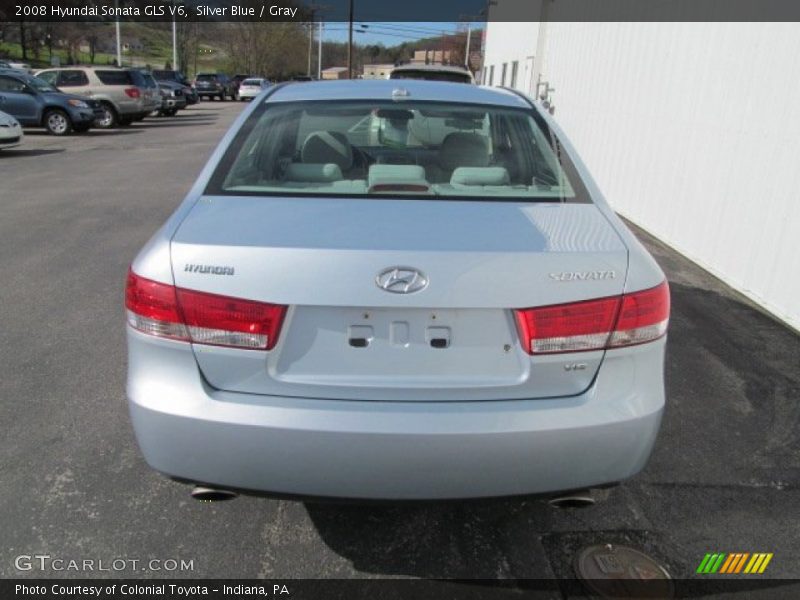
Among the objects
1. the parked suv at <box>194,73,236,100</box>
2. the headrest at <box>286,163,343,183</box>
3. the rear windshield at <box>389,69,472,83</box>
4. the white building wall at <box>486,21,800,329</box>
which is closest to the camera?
the headrest at <box>286,163,343,183</box>

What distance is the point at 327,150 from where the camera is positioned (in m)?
3.13

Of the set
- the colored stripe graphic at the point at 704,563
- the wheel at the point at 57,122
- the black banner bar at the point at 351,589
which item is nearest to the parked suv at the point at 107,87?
the wheel at the point at 57,122

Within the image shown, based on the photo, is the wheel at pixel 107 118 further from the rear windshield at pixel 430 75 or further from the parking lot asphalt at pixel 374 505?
the parking lot asphalt at pixel 374 505

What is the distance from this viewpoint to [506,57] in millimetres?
23328

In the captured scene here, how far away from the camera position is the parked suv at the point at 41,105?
18047mm

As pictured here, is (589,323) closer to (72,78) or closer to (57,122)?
(57,122)

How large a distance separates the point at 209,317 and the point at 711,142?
5.93 meters

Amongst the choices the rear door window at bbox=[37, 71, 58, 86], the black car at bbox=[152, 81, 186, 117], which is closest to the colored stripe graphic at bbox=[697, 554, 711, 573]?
the rear door window at bbox=[37, 71, 58, 86]

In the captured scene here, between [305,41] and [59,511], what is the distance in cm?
8533

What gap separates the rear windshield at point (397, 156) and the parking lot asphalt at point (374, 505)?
1.26 m

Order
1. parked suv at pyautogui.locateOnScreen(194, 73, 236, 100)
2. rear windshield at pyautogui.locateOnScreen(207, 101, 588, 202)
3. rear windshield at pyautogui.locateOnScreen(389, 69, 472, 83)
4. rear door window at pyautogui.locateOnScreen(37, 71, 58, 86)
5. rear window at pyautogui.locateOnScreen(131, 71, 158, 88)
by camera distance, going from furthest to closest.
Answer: parked suv at pyautogui.locateOnScreen(194, 73, 236, 100) → rear window at pyautogui.locateOnScreen(131, 71, 158, 88) → rear door window at pyautogui.locateOnScreen(37, 71, 58, 86) → rear windshield at pyautogui.locateOnScreen(389, 69, 472, 83) → rear windshield at pyautogui.locateOnScreen(207, 101, 588, 202)

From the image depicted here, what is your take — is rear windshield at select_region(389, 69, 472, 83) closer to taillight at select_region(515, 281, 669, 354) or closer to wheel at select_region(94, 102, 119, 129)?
taillight at select_region(515, 281, 669, 354)

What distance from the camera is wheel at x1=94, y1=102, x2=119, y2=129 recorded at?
833 inches

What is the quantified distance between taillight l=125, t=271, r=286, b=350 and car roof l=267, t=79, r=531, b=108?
1497mm
